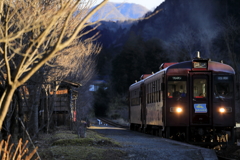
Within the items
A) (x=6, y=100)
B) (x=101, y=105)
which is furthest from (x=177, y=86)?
(x=101, y=105)

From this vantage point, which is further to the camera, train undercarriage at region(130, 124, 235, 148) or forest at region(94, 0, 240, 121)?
forest at region(94, 0, 240, 121)

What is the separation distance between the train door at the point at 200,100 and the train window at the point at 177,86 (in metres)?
0.26

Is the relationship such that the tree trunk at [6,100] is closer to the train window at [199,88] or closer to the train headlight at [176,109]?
the train headlight at [176,109]

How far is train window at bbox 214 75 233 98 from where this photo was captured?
48.4 ft

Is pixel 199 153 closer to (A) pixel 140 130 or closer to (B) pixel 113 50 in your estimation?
(A) pixel 140 130

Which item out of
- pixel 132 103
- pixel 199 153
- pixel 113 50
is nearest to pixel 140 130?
pixel 132 103

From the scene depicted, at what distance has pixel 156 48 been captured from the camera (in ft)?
185

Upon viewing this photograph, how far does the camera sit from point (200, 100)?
14.9 meters

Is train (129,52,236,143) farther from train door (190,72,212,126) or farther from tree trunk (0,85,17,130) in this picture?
tree trunk (0,85,17,130)

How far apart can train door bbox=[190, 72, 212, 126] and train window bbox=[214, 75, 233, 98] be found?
0.25 m

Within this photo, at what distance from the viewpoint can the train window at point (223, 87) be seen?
14.8 meters

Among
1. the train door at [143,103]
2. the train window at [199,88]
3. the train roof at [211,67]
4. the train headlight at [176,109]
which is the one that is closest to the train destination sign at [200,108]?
the train window at [199,88]

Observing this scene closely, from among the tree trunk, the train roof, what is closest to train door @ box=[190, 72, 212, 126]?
the train roof

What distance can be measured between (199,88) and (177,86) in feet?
2.75
